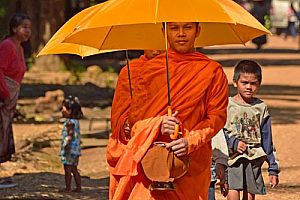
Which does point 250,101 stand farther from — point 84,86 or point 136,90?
point 84,86

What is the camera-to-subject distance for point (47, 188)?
10.5 metres

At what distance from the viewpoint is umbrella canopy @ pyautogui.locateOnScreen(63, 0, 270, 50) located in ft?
18.8

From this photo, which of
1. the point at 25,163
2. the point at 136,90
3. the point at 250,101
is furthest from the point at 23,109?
the point at 136,90

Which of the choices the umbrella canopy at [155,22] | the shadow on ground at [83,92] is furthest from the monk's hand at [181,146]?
the shadow on ground at [83,92]

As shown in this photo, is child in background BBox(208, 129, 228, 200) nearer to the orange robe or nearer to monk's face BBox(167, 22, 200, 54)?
the orange robe

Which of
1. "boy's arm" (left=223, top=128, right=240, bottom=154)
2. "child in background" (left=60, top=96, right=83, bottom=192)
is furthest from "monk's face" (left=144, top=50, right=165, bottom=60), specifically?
"child in background" (left=60, top=96, right=83, bottom=192)

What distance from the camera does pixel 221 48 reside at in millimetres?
45812

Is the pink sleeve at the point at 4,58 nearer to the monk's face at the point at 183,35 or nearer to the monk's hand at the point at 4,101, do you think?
the monk's hand at the point at 4,101

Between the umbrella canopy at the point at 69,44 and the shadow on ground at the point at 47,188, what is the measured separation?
3.14 m

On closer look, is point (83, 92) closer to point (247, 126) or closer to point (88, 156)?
point (88, 156)

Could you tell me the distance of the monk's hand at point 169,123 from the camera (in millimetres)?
5680

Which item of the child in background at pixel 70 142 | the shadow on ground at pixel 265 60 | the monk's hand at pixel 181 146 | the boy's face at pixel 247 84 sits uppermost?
the boy's face at pixel 247 84

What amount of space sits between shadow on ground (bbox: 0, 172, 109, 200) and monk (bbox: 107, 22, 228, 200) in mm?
3928

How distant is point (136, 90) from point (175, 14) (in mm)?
556
